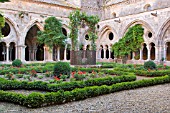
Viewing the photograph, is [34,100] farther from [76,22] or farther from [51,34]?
[51,34]

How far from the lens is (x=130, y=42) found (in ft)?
78.3

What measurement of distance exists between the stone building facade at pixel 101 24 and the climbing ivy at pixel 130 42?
1.85ft

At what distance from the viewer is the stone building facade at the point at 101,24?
2188cm

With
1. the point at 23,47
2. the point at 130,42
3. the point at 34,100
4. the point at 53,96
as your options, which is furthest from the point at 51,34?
the point at 34,100

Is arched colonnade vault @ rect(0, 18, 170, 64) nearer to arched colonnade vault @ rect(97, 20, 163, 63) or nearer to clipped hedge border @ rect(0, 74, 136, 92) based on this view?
arched colonnade vault @ rect(97, 20, 163, 63)

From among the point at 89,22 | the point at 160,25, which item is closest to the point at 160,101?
the point at 89,22

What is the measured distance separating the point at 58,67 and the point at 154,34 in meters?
14.3

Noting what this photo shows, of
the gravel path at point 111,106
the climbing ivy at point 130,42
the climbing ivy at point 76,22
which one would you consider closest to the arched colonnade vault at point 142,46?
the climbing ivy at point 130,42

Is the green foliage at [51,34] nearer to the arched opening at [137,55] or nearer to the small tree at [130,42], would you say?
the small tree at [130,42]

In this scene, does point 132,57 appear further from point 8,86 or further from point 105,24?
point 8,86

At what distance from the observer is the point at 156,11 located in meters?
22.0

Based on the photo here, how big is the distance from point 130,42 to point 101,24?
6.06 metres

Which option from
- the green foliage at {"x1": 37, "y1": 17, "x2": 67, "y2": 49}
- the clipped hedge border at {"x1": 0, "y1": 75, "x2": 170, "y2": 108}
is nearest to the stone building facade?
the green foliage at {"x1": 37, "y1": 17, "x2": 67, "y2": 49}

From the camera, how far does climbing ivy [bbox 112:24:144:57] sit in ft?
76.3
